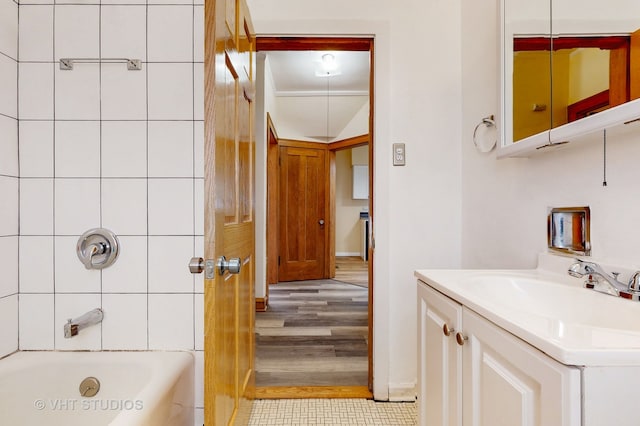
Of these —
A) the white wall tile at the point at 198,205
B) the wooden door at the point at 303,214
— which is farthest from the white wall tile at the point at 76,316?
the wooden door at the point at 303,214

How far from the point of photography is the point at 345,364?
210 cm

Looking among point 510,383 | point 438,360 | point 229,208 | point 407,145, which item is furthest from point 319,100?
point 510,383

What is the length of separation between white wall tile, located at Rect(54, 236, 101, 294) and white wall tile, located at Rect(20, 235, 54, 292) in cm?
3

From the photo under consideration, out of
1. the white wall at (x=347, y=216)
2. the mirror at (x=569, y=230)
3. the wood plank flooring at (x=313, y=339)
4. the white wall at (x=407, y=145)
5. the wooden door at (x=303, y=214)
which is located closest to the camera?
the mirror at (x=569, y=230)

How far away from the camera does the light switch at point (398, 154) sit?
1716mm

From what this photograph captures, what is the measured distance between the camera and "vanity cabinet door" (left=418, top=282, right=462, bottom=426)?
35.5 inches

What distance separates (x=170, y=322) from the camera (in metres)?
1.31

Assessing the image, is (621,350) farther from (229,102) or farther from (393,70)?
(393,70)

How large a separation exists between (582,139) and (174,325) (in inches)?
64.1

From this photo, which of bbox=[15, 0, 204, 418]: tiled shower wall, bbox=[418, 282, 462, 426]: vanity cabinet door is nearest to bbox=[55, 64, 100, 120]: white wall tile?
bbox=[15, 0, 204, 418]: tiled shower wall

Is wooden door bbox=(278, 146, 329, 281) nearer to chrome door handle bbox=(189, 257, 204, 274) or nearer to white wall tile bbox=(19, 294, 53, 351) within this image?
white wall tile bbox=(19, 294, 53, 351)

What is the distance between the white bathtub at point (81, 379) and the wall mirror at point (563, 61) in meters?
1.55

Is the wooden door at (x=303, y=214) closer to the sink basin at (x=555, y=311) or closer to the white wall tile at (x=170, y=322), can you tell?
the white wall tile at (x=170, y=322)

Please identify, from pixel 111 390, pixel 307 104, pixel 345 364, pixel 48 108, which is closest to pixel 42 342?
pixel 111 390
